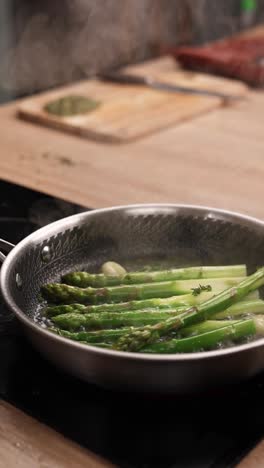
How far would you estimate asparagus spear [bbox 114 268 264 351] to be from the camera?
954 millimetres

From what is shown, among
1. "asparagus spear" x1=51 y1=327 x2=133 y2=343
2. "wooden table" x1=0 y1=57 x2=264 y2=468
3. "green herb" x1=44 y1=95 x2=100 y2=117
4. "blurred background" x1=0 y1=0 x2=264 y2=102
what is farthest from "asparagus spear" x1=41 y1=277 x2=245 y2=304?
"blurred background" x1=0 y1=0 x2=264 y2=102

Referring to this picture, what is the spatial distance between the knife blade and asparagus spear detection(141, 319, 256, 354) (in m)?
1.49

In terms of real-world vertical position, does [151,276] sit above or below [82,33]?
below

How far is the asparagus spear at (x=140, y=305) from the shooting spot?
106 cm

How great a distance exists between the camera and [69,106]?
2.16 metres

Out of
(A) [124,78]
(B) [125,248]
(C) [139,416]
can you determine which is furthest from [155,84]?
(C) [139,416]

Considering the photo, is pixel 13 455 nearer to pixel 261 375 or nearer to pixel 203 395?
pixel 203 395

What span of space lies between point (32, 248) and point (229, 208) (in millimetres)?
624

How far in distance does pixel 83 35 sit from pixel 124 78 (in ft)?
0.94

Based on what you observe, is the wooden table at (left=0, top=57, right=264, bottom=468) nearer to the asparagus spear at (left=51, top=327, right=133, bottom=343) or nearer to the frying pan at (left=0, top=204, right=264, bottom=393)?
the frying pan at (left=0, top=204, right=264, bottom=393)

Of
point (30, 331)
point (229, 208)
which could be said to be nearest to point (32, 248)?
point (30, 331)

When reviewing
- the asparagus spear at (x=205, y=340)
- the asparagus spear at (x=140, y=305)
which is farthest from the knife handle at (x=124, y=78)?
the asparagus spear at (x=205, y=340)

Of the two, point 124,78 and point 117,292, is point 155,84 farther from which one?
point 117,292

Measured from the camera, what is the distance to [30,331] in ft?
3.05
